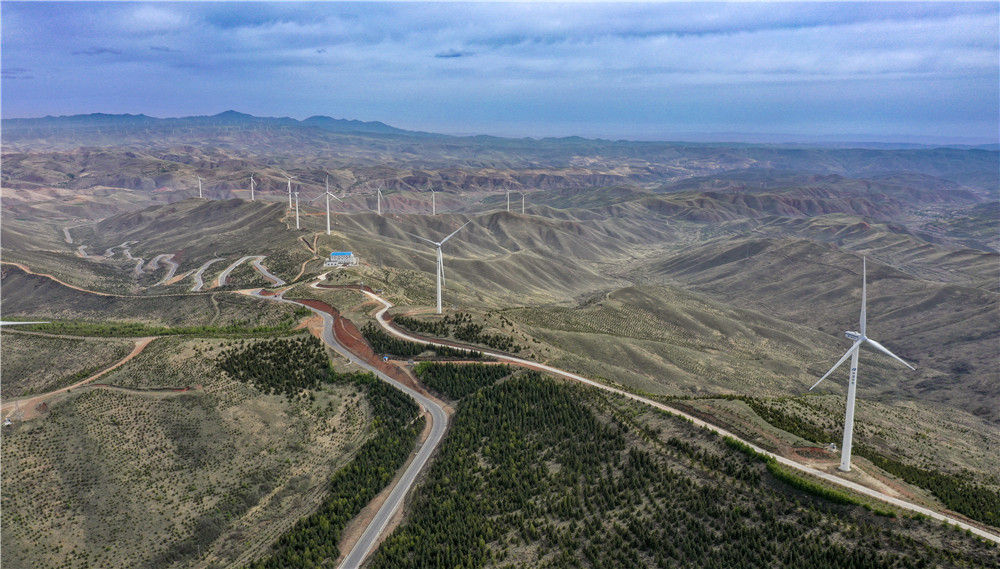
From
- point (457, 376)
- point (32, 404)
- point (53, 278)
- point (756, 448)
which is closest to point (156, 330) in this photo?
point (32, 404)

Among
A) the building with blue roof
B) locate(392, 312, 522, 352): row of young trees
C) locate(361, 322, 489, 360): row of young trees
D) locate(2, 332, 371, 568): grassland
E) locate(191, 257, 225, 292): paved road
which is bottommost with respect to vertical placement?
locate(2, 332, 371, 568): grassland

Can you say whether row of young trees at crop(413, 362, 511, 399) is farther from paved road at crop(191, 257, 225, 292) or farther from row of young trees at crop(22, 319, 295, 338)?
paved road at crop(191, 257, 225, 292)

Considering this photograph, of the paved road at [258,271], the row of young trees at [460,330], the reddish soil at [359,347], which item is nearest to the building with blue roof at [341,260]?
the paved road at [258,271]

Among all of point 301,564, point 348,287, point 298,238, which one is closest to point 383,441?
point 301,564

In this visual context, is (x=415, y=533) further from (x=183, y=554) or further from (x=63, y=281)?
(x=63, y=281)

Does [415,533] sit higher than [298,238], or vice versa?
[298,238]

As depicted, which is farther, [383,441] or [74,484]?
[383,441]

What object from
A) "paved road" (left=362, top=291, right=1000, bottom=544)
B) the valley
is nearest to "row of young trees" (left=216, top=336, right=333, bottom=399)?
the valley
